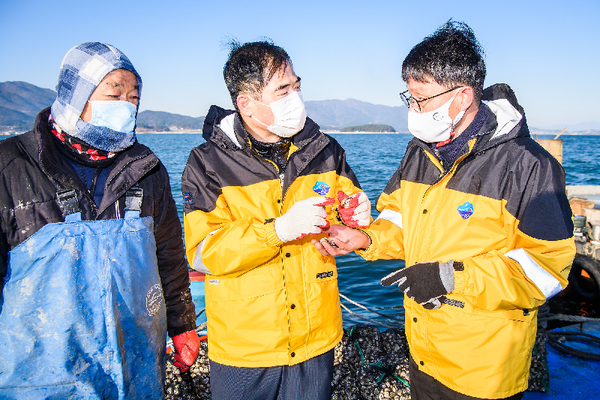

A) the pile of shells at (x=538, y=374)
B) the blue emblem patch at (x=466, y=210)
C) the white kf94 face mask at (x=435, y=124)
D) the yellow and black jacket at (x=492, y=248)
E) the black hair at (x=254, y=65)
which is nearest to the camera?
the yellow and black jacket at (x=492, y=248)

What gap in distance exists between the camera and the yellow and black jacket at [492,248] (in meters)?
2.10

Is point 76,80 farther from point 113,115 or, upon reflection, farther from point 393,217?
point 393,217

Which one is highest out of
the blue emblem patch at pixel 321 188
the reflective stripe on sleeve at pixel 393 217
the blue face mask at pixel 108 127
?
the blue face mask at pixel 108 127

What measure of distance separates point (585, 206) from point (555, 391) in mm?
8556

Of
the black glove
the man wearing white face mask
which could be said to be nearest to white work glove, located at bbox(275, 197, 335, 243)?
the man wearing white face mask

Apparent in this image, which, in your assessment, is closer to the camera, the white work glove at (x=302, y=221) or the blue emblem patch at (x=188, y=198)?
the white work glove at (x=302, y=221)

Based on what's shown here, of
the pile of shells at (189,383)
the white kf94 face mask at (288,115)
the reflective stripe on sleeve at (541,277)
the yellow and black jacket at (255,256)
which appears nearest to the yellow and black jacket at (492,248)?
the reflective stripe on sleeve at (541,277)

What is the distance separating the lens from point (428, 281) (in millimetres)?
2248

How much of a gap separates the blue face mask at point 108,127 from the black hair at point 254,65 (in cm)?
78

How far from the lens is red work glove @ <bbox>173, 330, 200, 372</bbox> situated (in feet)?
9.44

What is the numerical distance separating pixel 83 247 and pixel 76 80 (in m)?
1.04

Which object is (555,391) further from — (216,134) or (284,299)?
(216,134)

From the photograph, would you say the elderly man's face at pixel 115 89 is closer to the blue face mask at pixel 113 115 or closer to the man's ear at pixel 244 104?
the blue face mask at pixel 113 115

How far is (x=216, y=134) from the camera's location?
266cm
